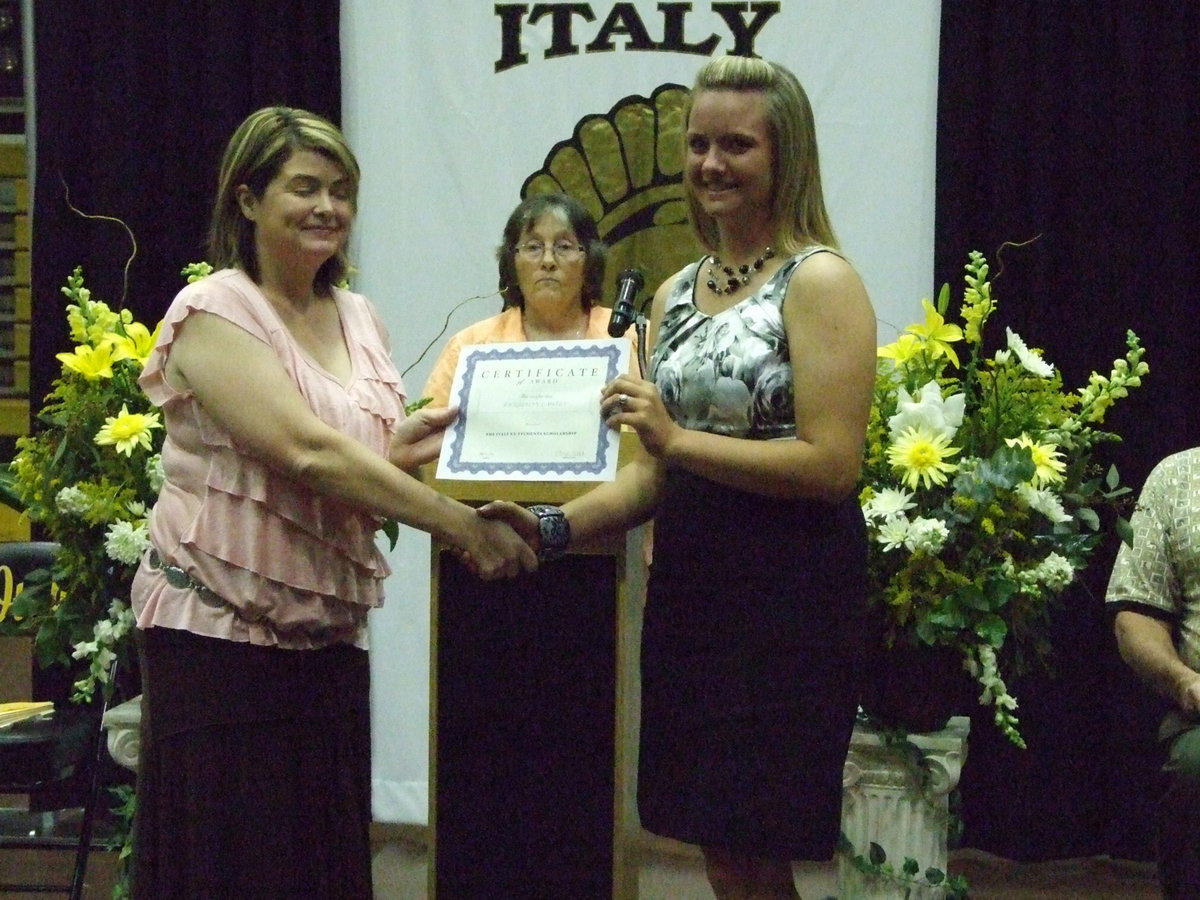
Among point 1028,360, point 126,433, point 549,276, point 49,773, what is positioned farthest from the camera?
point 549,276

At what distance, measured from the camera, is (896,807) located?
9.13ft

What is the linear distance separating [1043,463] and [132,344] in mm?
1868

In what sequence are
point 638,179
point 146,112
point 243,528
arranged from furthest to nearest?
point 146,112, point 638,179, point 243,528

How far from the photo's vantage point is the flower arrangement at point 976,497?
261cm

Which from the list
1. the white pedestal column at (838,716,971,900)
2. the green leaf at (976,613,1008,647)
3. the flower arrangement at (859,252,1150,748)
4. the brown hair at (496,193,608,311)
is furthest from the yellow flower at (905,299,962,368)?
the brown hair at (496,193,608,311)

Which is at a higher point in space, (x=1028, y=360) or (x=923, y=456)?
(x=1028, y=360)

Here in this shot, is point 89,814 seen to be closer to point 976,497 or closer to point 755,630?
point 755,630

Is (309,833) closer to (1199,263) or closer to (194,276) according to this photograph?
(194,276)

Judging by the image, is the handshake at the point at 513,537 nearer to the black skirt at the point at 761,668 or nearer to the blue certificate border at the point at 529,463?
the blue certificate border at the point at 529,463

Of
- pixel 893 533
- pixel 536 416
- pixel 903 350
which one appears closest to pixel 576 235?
pixel 903 350

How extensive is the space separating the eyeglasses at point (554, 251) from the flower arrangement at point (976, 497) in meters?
1.06

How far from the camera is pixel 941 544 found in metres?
2.60

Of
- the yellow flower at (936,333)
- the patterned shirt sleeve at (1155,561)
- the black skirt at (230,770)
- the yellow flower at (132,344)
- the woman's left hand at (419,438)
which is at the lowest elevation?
the black skirt at (230,770)

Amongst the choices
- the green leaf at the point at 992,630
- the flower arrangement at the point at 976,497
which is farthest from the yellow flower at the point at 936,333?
the green leaf at the point at 992,630
